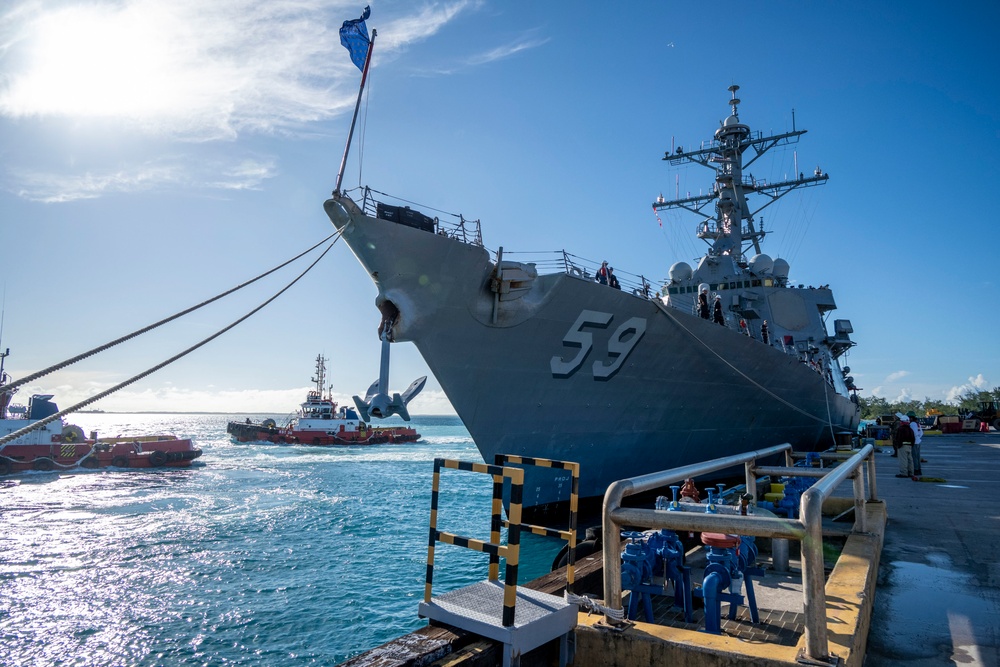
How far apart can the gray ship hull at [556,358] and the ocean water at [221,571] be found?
2.35 m

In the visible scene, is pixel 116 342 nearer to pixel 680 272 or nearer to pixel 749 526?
pixel 749 526

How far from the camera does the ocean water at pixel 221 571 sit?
707cm

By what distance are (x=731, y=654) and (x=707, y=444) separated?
40.7 feet

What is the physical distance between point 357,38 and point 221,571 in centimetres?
937

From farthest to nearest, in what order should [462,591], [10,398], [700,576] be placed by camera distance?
1. [10,398]
2. [700,576]
3. [462,591]

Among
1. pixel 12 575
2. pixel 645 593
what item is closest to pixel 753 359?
pixel 645 593

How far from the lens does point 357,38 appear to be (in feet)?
23.8

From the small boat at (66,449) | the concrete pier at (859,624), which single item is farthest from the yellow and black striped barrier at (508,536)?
the small boat at (66,449)

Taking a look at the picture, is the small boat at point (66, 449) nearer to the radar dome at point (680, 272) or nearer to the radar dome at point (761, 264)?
the radar dome at point (680, 272)

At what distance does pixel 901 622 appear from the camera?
3.55 meters

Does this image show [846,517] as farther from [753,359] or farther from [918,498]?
[753,359]

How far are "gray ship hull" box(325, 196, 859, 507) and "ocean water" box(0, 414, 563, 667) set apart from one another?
2.35m

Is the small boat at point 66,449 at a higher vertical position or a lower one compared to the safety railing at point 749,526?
lower

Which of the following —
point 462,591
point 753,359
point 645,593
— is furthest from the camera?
point 753,359
